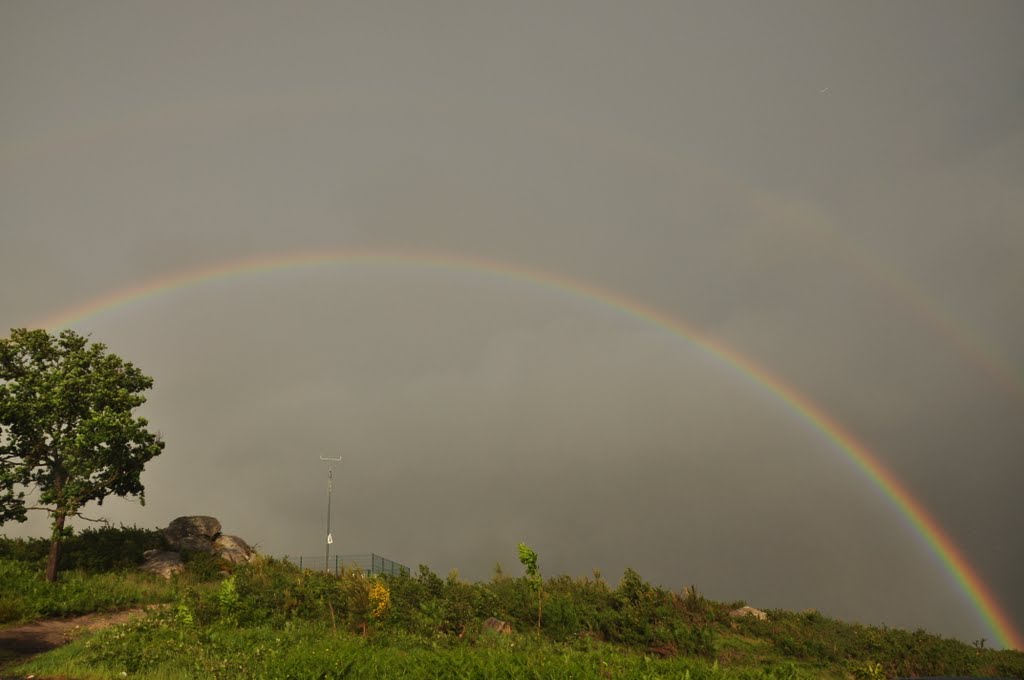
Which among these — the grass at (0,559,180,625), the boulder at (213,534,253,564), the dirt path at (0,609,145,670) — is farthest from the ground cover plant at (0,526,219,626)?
the boulder at (213,534,253,564)

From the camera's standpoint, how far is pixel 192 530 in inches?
1597

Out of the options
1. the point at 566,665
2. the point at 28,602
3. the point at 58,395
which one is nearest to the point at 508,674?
the point at 566,665

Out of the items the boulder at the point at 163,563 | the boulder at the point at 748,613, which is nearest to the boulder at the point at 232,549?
the boulder at the point at 163,563

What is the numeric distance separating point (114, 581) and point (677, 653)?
23511 mm

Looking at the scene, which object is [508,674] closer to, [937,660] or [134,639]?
[134,639]

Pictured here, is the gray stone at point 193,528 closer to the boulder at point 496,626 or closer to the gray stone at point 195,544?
the gray stone at point 195,544

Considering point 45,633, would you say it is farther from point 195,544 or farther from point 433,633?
point 195,544

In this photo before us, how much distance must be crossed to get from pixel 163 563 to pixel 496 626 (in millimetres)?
21397

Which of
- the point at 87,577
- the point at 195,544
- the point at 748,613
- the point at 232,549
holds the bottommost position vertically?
the point at 748,613

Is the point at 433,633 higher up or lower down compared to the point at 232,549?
lower down

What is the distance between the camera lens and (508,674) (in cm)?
1137

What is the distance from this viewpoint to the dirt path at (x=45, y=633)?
63.5ft

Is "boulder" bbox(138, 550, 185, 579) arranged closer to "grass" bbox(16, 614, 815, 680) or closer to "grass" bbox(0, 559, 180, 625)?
"grass" bbox(0, 559, 180, 625)

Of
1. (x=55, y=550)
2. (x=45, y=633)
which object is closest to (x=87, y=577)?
(x=55, y=550)
